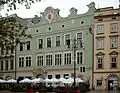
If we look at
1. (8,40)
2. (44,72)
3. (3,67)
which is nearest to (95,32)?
(44,72)

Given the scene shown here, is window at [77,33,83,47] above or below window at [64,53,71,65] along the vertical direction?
above

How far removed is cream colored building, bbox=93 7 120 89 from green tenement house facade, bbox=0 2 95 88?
116 centimetres

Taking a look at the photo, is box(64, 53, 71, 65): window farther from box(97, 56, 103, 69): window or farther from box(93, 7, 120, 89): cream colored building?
box(97, 56, 103, 69): window


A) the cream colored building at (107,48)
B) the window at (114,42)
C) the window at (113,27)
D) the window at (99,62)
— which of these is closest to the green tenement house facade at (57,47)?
the cream colored building at (107,48)

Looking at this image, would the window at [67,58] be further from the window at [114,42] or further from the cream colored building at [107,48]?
the window at [114,42]

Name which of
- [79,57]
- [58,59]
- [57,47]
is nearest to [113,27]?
[79,57]

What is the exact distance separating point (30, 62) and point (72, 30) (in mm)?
13333

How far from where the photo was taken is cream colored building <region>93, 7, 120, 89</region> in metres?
62.0

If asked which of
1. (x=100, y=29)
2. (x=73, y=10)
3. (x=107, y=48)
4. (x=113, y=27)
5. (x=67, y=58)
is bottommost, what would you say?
(x=67, y=58)

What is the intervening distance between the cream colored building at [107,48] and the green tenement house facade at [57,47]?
1162 millimetres

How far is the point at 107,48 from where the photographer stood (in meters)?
63.2

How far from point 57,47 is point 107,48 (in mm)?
11141

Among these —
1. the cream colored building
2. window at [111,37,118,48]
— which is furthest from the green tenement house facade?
window at [111,37,118,48]

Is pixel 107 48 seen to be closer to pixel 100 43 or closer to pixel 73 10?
pixel 100 43
